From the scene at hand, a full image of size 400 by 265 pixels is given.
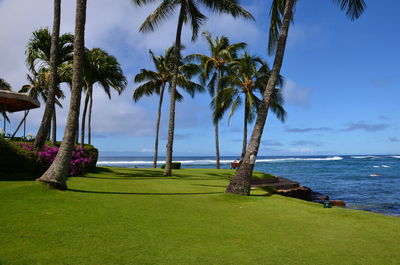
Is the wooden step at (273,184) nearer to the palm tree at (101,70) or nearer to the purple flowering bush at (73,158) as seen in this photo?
the purple flowering bush at (73,158)

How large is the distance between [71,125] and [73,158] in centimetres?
697

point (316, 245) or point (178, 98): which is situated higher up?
point (178, 98)

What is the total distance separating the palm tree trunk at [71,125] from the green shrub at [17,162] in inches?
155

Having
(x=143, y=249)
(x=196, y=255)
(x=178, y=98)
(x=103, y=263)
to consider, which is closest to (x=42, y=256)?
(x=103, y=263)

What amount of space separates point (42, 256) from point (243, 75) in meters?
24.0

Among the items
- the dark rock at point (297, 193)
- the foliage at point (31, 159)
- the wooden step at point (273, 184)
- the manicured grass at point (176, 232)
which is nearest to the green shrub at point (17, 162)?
the foliage at point (31, 159)

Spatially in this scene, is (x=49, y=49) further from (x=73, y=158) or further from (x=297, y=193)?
(x=297, y=193)

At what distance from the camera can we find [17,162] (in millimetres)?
13117

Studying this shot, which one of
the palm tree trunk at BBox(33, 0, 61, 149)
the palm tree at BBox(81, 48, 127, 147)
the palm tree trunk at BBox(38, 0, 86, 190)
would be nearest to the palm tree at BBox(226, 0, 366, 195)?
the palm tree trunk at BBox(38, 0, 86, 190)

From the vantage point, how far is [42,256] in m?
4.54

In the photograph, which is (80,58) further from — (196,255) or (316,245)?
(316,245)

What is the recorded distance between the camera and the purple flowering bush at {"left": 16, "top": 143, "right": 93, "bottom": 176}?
46.2ft

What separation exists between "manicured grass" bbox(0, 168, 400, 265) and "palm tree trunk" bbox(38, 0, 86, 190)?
50 cm

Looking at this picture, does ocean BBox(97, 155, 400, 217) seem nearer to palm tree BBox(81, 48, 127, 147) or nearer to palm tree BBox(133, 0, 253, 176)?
palm tree BBox(133, 0, 253, 176)
